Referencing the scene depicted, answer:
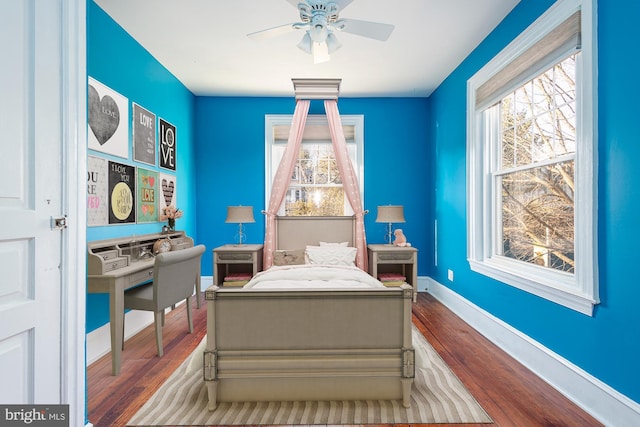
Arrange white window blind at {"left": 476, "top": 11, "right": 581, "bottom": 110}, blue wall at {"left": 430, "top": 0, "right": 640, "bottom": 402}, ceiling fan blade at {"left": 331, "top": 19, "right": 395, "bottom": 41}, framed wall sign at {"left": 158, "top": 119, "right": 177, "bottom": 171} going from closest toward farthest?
blue wall at {"left": 430, "top": 0, "right": 640, "bottom": 402}, white window blind at {"left": 476, "top": 11, "right": 581, "bottom": 110}, ceiling fan blade at {"left": 331, "top": 19, "right": 395, "bottom": 41}, framed wall sign at {"left": 158, "top": 119, "right": 177, "bottom": 171}

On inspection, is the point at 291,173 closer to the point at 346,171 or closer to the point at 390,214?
the point at 346,171

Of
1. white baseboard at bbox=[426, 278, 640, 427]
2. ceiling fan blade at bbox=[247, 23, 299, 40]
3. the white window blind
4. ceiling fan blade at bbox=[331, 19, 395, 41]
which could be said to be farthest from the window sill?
ceiling fan blade at bbox=[247, 23, 299, 40]

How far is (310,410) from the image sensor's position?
86.4 inches

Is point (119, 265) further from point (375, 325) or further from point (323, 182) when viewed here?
point (323, 182)

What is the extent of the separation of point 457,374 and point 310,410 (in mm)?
1265

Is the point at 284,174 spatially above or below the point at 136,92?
below

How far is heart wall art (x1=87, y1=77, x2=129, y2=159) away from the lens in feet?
9.85

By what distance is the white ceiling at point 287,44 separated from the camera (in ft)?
10.1

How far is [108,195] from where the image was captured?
3236 mm

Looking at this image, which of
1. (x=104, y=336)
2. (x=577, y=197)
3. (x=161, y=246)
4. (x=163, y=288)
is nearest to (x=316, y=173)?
(x=161, y=246)

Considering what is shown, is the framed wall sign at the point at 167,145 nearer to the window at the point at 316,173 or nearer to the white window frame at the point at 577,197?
the window at the point at 316,173

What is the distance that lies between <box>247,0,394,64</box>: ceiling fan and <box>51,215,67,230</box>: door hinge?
190 cm

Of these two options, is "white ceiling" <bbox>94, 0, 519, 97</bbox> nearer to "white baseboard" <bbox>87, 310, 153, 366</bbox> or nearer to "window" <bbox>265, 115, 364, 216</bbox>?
"window" <bbox>265, 115, 364, 216</bbox>

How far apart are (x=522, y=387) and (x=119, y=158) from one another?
4052mm
